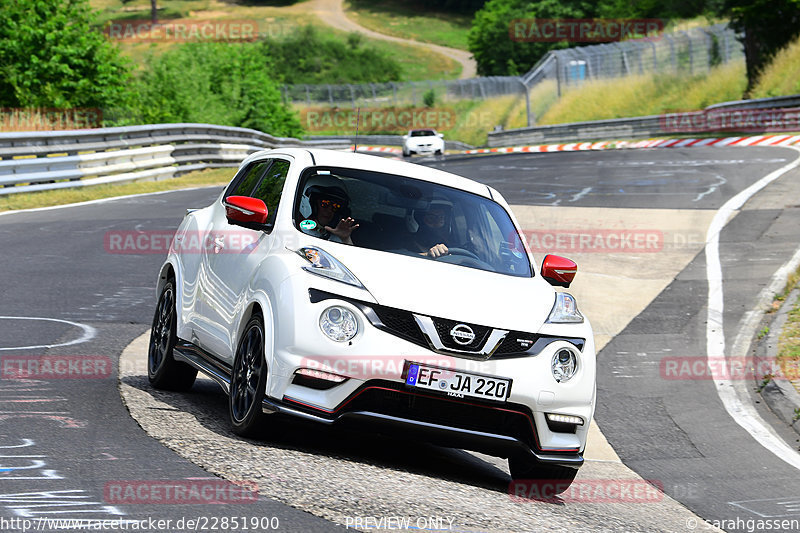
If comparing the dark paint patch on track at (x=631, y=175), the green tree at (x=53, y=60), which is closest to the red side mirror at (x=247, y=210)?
the dark paint patch on track at (x=631, y=175)

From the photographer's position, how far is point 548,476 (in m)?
6.53

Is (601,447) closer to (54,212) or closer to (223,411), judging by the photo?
(223,411)

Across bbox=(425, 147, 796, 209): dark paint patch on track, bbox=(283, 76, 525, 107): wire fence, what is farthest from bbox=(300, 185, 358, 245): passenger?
bbox=(283, 76, 525, 107): wire fence

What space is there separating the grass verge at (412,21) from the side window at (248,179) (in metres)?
137

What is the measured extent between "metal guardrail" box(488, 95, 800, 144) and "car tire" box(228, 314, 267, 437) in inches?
1350

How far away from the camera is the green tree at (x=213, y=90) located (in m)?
38.8

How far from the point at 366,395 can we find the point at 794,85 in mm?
39071

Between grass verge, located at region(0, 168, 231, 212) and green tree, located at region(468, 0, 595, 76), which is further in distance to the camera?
green tree, located at region(468, 0, 595, 76)

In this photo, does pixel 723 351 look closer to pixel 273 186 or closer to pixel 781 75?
pixel 273 186

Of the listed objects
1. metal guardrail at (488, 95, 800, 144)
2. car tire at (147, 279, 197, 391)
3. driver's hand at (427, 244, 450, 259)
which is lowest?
metal guardrail at (488, 95, 800, 144)

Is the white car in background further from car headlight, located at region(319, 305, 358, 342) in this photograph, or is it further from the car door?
car headlight, located at region(319, 305, 358, 342)

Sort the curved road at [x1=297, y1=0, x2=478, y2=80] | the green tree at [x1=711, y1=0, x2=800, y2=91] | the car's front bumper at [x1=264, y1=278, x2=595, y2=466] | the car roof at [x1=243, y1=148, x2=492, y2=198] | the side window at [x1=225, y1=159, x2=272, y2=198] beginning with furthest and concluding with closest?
the curved road at [x1=297, y1=0, x2=478, y2=80] → the green tree at [x1=711, y1=0, x2=800, y2=91] → the side window at [x1=225, y1=159, x2=272, y2=198] → the car roof at [x1=243, y1=148, x2=492, y2=198] → the car's front bumper at [x1=264, y1=278, x2=595, y2=466]

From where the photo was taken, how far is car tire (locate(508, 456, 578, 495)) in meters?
6.46

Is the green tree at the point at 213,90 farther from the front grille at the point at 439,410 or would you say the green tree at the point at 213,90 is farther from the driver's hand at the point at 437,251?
the front grille at the point at 439,410
